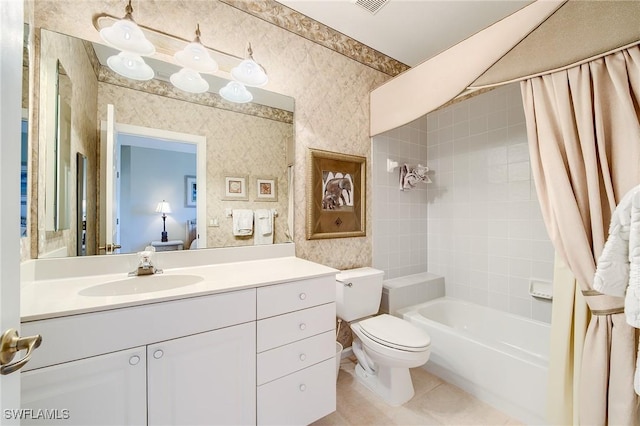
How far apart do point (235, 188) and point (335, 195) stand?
77 cm

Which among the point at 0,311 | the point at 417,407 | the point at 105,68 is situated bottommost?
the point at 417,407

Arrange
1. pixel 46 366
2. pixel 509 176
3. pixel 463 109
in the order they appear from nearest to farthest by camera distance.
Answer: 1. pixel 46 366
2. pixel 509 176
3. pixel 463 109

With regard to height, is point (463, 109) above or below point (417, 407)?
above

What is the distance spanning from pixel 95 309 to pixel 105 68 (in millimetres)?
1190

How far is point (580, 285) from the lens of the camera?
3.78ft

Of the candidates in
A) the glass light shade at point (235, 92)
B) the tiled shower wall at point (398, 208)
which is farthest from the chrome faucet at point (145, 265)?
the tiled shower wall at point (398, 208)

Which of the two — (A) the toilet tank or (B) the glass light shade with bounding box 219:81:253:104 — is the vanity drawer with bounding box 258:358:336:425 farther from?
(B) the glass light shade with bounding box 219:81:253:104

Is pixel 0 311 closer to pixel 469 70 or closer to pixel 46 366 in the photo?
pixel 46 366

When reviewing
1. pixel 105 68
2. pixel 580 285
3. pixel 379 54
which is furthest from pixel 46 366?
pixel 379 54

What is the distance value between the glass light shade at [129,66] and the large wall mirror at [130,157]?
0.11 ft

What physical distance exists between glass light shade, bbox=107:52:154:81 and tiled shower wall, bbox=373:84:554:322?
168 cm

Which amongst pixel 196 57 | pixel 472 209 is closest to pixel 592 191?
pixel 472 209

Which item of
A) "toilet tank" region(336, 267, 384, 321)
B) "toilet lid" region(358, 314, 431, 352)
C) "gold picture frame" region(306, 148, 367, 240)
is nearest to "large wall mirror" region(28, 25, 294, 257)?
"gold picture frame" region(306, 148, 367, 240)

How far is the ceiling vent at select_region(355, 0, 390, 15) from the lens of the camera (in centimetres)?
171
